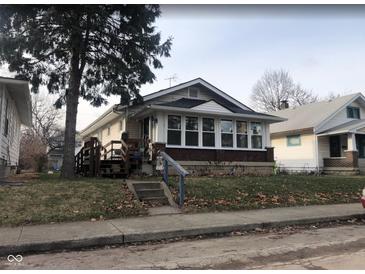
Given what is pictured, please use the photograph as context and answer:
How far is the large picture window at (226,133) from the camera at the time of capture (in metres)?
19.2

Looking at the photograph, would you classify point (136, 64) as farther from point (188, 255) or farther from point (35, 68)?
point (188, 255)

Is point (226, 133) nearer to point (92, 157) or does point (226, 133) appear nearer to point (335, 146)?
point (92, 157)

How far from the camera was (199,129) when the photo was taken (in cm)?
1852

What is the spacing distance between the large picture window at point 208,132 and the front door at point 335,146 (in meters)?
12.1

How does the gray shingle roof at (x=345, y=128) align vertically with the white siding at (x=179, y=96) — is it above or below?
below

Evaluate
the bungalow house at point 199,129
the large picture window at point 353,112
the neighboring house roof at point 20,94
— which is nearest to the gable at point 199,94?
the bungalow house at point 199,129

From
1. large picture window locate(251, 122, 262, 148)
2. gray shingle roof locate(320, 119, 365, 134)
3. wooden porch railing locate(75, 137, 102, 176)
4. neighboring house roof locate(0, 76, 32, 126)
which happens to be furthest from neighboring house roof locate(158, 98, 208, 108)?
gray shingle roof locate(320, 119, 365, 134)

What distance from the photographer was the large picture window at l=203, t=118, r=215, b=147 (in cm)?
1869

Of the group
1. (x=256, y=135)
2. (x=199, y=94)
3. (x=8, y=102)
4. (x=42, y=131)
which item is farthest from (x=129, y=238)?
(x=42, y=131)

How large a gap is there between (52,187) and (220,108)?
10520mm

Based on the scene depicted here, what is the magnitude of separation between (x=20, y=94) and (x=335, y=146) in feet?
70.4

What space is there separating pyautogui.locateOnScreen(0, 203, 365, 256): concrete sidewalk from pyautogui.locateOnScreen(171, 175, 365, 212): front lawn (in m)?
0.91

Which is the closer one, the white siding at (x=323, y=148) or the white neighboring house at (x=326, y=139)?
the white neighboring house at (x=326, y=139)

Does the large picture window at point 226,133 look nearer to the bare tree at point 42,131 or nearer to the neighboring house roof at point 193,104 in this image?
the neighboring house roof at point 193,104
